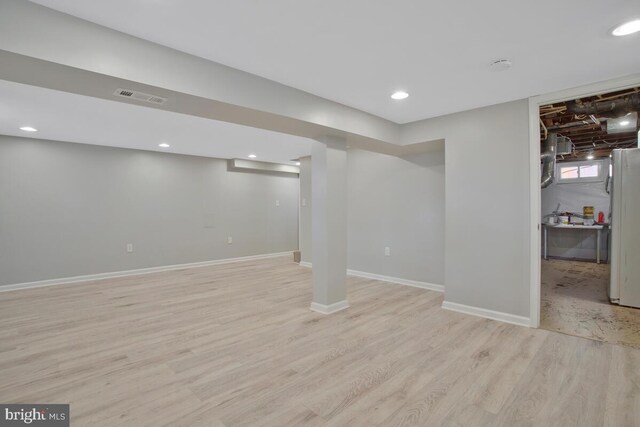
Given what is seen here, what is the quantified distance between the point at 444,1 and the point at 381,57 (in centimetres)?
68

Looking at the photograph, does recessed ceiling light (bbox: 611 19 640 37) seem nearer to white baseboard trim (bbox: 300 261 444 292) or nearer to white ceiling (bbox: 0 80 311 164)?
white baseboard trim (bbox: 300 261 444 292)

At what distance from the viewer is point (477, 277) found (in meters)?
3.49

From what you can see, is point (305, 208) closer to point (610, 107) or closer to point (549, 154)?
point (549, 154)

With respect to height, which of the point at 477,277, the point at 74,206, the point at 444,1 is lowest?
the point at 477,277

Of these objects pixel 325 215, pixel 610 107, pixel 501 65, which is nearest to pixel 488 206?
pixel 501 65

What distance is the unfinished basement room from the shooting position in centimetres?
184

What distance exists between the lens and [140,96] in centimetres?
224

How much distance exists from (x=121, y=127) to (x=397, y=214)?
4187 millimetres

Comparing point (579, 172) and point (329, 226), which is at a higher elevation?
point (579, 172)

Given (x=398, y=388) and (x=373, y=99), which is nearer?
(x=398, y=388)

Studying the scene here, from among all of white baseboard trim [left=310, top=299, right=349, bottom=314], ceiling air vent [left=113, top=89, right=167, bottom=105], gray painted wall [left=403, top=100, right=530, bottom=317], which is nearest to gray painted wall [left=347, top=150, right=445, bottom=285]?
gray painted wall [left=403, top=100, right=530, bottom=317]

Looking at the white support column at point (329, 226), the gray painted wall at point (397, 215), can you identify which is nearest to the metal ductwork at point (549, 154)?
the gray painted wall at point (397, 215)

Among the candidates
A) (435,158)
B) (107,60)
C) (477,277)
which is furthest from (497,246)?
(107,60)

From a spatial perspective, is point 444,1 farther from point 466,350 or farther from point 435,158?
point 435,158
